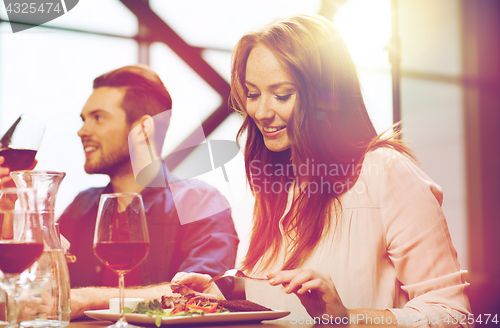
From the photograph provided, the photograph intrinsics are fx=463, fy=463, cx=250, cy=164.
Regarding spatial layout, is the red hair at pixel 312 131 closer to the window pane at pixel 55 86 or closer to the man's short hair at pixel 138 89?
the man's short hair at pixel 138 89

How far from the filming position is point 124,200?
827 millimetres

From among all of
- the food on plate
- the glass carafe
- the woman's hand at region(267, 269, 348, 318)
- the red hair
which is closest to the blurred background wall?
the red hair

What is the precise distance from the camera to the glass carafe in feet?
2.63

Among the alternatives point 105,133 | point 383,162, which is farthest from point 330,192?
point 105,133

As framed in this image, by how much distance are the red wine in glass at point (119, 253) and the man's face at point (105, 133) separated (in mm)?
1402

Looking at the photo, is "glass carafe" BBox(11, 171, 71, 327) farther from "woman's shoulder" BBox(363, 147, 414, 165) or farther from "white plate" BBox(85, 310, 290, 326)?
"woman's shoulder" BBox(363, 147, 414, 165)

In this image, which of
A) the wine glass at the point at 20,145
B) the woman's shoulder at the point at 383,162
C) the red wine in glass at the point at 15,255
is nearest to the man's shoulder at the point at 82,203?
the wine glass at the point at 20,145

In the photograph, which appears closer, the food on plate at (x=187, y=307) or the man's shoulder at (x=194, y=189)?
the food on plate at (x=187, y=307)

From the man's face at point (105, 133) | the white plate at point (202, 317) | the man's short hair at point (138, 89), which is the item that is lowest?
the white plate at point (202, 317)

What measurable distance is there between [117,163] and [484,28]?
1977 millimetres

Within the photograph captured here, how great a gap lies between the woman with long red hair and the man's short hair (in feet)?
1.26

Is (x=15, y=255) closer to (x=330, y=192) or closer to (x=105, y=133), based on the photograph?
(x=330, y=192)

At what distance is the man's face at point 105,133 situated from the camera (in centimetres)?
218

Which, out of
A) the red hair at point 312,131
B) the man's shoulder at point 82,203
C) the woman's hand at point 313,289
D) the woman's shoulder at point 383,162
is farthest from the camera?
the man's shoulder at point 82,203
